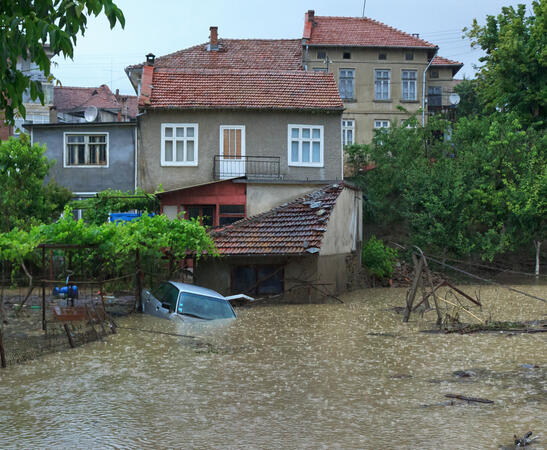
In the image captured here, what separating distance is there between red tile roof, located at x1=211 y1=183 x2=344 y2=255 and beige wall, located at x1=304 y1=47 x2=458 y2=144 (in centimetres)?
1623

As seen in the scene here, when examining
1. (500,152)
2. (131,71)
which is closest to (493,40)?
(500,152)

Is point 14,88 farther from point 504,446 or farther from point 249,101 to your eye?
point 249,101

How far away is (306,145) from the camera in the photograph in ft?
97.8

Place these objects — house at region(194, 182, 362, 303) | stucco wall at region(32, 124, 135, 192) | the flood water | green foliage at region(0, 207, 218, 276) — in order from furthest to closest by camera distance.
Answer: stucco wall at region(32, 124, 135, 192) → house at region(194, 182, 362, 303) → green foliage at region(0, 207, 218, 276) → the flood water

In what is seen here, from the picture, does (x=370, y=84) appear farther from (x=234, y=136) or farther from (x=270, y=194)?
(x=270, y=194)

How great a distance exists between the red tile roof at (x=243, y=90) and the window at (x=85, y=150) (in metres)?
3.05

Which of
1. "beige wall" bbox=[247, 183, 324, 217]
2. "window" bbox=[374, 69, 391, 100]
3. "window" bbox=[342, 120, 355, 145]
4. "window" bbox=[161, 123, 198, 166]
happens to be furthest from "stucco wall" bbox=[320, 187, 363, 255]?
"window" bbox=[374, 69, 391, 100]

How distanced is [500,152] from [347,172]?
776cm

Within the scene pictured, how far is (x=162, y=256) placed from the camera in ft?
66.8

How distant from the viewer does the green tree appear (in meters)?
34.8

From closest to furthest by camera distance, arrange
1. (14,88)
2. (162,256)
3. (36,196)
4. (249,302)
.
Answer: (14,88) < (162,256) < (249,302) < (36,196)

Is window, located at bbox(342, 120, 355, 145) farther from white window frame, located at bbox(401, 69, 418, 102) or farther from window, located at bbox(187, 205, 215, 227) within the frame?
window, located at bbox(187, 205, 215, 227)

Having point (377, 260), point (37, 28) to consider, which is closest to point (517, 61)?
point (377, 260)

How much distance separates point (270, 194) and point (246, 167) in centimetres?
217
